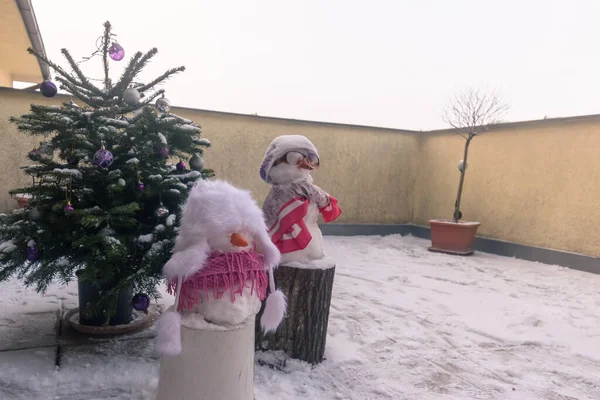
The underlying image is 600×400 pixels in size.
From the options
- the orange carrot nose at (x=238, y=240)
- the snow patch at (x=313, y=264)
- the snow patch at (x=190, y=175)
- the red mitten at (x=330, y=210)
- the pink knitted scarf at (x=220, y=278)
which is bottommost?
the snow patch at (x=313, y=264)

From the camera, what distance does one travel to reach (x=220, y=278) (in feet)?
5.36

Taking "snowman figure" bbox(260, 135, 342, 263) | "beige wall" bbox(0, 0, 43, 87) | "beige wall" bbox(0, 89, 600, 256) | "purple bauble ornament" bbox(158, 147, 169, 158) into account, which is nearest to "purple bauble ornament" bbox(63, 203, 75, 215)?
"purple bauble ornament" bbox(158, 147, 169, 158)

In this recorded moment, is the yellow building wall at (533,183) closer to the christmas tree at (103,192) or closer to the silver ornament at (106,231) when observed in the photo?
the christmas tree at (103,192)

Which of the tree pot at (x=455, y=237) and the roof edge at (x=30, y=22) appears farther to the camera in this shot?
the tree pot at (x=455, y=237)

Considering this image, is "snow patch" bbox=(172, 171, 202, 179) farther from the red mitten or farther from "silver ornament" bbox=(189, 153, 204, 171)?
the red mitten

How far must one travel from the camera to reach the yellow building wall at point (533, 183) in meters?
5.45

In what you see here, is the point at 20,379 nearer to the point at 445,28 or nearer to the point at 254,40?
the point at 254,40

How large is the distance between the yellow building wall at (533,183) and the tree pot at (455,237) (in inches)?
25.5

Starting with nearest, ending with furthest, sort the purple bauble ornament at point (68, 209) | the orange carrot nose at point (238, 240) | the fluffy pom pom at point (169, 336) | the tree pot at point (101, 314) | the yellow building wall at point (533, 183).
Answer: the fluffy pom pom at point (169, 336), the orange carrot nose at point (238, 240), the purple bauble ornament at point (68, 209), the tree pot at point (101, 314), the yellow building wall at point (533, 183)

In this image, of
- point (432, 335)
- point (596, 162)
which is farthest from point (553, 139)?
point (432, 335)

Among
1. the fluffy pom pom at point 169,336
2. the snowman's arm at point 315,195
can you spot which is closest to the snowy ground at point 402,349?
the fluffy pom pom at point 169,336

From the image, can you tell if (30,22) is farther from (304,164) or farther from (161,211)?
(304,164)

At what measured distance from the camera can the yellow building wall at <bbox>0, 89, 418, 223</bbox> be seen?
566 centimetres

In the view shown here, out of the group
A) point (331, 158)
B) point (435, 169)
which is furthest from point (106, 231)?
point (435, 169)
